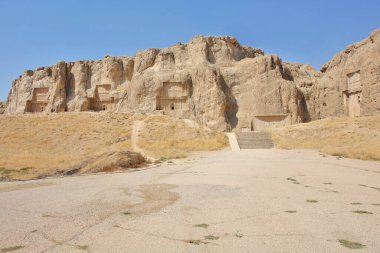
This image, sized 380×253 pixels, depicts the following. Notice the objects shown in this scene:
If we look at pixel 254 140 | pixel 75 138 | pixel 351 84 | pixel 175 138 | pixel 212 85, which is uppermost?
pixel 212 85

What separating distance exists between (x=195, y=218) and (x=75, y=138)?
93.9 feet

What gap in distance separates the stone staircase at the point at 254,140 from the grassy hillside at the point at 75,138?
75.9 inches

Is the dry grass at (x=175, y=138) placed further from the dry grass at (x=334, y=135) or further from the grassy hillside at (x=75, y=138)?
the dry grass at (x=334, y=135)

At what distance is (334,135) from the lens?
28.0 m

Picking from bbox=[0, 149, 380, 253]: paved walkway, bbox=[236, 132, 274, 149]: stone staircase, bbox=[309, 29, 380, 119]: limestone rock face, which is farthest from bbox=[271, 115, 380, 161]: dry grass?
bbox=[0, 149, 380, 253]: paved walkway

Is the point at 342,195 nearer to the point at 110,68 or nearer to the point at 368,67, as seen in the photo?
the point at 368,67

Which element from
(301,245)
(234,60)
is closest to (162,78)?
(234,60)

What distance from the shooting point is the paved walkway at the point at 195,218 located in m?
4.61

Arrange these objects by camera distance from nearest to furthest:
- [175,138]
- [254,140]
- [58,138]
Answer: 1. [175,138]
2. [254,140]
3. [58,138]

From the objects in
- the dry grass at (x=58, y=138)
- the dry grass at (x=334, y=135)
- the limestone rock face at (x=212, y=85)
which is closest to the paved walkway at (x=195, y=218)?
the dry grass at (x=334, y=135)

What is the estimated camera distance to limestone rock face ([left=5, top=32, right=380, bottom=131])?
41625 mm

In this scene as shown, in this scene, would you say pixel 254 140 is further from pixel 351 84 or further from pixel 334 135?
pixel 351 84

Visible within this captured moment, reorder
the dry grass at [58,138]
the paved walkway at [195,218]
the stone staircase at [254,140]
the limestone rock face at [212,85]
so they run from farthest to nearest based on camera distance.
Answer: the limestone rock face at [212,85]
the stone staircase at [254,140]
the dry grass at [58,138]
the paved walkway at [195,218]

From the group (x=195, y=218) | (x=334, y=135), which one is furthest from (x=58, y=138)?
(x=195, y=218)
